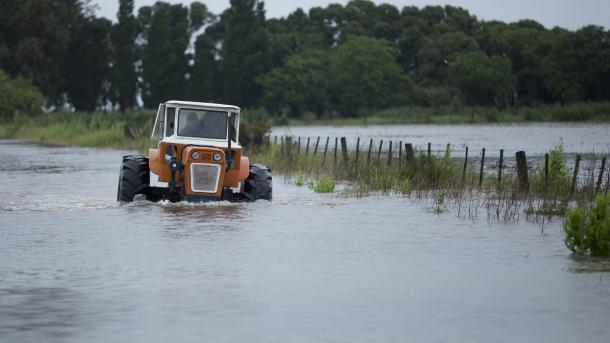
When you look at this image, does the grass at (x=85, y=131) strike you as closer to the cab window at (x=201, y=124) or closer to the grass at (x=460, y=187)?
the grass at (x=460, y=187)

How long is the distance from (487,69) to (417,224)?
356 feet

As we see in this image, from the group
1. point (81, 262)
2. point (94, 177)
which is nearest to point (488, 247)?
point (81, 262)

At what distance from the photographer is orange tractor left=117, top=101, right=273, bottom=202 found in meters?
22.7

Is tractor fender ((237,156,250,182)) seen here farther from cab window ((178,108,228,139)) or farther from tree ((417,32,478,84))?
tree ((417,32,478,84))

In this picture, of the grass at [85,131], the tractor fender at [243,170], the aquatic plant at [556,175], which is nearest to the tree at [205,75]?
the grass at [85,131]

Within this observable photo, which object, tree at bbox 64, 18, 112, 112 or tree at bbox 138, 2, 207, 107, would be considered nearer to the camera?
tree at bbox 64, 18, 112, 112

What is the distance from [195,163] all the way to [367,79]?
11504 centimetres

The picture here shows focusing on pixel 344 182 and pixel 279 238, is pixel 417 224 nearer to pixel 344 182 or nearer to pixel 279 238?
pixel 279 238

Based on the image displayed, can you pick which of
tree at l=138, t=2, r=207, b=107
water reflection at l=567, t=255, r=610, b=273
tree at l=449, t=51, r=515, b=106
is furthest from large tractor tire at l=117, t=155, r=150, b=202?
tree at l=449, t=51, r=515, b=106

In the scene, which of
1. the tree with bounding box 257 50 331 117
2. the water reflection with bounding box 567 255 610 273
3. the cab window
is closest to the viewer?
the water reflection with bounding box 567 255 610 273

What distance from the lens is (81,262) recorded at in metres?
16.1

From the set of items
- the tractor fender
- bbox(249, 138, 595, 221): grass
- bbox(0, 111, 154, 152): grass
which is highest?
the tractor fender

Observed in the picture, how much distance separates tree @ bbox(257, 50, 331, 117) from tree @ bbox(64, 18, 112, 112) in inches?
823

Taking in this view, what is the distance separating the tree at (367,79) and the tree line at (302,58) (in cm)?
16
